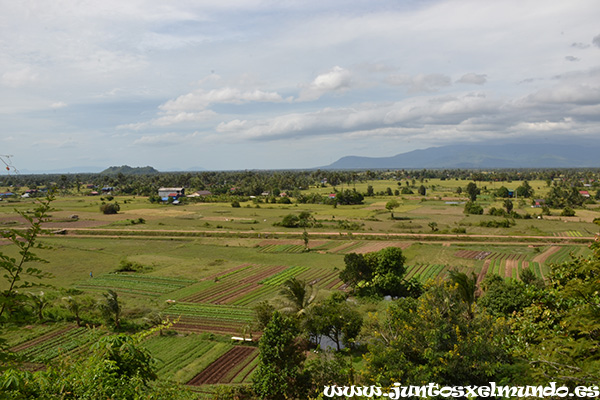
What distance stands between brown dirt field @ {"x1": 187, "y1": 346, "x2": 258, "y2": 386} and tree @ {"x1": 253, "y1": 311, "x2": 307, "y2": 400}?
5.16m

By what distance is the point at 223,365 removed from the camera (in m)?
27.1

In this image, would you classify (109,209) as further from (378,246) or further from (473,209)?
(473,209)

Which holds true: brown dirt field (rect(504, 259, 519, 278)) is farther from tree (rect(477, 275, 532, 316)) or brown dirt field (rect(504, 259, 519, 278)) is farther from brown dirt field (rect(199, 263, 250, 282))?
brown dirt field (rect(199, 263, 250, 282))

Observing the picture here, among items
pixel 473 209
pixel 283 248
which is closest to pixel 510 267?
pixel 283 248

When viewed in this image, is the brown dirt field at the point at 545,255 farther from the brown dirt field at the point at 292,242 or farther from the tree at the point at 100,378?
the tree at the point at 100,378

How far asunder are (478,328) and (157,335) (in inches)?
1022

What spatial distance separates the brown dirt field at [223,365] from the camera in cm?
2508

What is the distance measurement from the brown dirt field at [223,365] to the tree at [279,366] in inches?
203

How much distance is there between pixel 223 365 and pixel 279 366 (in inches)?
298

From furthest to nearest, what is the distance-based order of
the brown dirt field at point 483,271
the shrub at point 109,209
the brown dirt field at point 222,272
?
the shrub at point 109,209 → the brown dirt field at point 222,272 → the brown dirt field at point 483,271

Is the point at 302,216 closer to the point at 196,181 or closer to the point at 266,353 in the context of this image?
the point at 266,353

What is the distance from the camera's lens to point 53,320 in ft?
114

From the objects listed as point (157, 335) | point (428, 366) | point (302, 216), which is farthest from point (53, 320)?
point (302, 216)

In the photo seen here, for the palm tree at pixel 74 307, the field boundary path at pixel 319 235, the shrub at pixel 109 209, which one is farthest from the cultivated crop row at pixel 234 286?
the shrub at pixel 109 209
